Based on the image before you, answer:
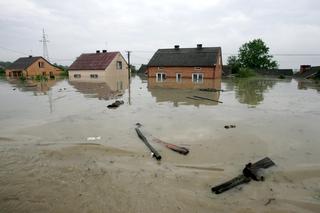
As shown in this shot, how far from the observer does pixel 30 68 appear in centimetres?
4759

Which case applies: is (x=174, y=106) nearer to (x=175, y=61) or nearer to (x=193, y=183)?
(x=193, y=183)

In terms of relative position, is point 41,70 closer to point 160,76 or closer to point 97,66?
point 97,66

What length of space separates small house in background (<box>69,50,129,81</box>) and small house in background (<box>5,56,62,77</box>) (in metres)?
9.11

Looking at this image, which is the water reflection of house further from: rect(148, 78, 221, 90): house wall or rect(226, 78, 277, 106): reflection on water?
rect(226, 78, 277, 106): reflection on water

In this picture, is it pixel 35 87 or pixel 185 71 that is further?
pixel 185 71

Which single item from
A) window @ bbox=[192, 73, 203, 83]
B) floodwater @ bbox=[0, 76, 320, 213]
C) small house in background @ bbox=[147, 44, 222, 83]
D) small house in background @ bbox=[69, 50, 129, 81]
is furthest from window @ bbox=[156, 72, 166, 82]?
floodwater @ bbox=[0, 76, 320, 213]

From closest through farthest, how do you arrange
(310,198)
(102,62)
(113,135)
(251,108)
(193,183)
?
(310,198) → (193,183) → (113,135) → (251,108) → (102,62)

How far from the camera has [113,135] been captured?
8.11m

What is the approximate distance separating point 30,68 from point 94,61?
15.3 m

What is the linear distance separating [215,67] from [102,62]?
73.4ft

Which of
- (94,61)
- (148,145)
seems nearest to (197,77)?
(94,61)

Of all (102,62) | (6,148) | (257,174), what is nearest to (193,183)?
(257,174)

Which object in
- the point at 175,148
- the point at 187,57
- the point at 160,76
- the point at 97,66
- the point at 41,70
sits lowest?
the point at 175,148

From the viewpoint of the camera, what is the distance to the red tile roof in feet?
141
